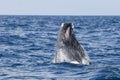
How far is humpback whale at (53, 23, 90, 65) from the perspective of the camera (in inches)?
651

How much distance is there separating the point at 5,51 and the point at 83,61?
24.2 feet

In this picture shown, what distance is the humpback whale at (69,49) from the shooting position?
16.5 meters

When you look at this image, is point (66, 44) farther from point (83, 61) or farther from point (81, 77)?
point (81, 77)

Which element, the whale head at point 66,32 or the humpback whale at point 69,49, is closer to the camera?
the humpback whale at point 69,49

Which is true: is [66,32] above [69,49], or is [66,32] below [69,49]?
above

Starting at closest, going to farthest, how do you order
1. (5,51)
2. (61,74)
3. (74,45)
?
(61,74) < (74,45) < (5,51)

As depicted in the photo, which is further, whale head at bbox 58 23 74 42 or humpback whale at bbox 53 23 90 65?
whale head at bbox 58 23 74 42

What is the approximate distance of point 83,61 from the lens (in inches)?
654

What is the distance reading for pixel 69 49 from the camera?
16578 millimetres

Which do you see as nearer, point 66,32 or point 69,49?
point 69,49

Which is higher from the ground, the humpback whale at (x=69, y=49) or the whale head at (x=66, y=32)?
the whale head at (x=66, y=32)

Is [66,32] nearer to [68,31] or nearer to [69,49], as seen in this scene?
[68,31]

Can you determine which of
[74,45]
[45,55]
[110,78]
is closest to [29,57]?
[45,55]

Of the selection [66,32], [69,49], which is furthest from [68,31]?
[69,49]
